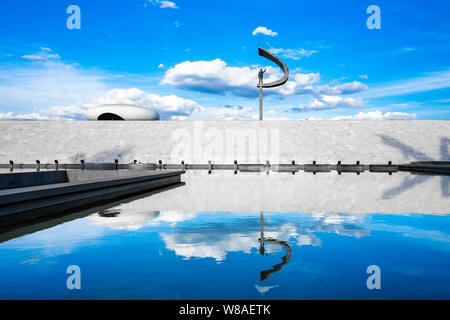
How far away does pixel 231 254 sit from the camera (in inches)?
193

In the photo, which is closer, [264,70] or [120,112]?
[264,70]

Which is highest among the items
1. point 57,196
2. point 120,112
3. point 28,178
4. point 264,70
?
point 264,70

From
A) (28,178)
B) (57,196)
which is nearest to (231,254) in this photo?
(57,196)

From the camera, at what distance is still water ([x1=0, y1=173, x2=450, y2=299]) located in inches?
142

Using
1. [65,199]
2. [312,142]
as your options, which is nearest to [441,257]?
[65,199]

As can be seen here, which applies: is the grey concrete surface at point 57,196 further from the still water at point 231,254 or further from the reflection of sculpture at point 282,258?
the reflection of sculpture at point 282,258

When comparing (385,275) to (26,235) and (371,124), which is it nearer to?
(26,235)

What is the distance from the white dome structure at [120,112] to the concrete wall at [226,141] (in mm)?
18015

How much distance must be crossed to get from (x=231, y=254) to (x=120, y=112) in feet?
212

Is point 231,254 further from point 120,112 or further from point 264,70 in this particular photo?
point 120,112

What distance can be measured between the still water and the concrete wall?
29686 millimetres

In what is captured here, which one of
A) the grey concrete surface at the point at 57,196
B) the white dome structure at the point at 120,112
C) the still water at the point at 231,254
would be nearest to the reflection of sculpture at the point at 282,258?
the still water at the point at 231,254

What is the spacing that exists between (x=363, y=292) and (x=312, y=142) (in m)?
38.8

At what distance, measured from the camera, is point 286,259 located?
4.70 m
